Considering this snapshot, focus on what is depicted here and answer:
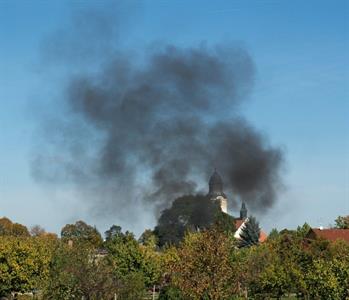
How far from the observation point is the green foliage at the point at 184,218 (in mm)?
121312

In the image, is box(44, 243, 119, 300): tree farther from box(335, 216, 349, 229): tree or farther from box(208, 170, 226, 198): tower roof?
box(208, 170, 226, 198): tower roof

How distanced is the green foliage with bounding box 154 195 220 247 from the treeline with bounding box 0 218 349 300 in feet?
201

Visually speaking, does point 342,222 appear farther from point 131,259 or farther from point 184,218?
point 131,259

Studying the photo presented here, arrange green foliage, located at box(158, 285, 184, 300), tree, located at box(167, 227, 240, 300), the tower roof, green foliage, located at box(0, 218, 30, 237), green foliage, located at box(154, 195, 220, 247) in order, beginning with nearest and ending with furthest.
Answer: tree, located at box(167, 227, 240, 300) < green foliage, located at box(158, 285, 184, 300) < green foliage, located at box(0, 218, 30, 237) < green foliage, located at box(154, 195, 220, 247) < the tower roof

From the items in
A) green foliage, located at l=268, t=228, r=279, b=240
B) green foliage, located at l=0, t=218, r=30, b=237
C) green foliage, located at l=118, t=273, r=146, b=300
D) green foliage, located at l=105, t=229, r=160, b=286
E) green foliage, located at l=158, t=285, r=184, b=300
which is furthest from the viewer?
green foliage, located at l=0, t=218, r=30, b=237

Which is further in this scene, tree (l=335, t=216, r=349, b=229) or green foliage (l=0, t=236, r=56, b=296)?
tree (l=335, t=216, r=349, b=229)

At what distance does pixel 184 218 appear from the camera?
124062 mm

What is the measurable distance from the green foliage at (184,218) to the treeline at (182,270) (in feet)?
201

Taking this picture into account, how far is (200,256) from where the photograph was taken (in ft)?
99.1

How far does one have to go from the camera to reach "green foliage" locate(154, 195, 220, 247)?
398 feet

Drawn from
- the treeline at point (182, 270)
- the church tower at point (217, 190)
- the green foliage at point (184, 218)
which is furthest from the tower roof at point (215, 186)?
the treeline at point (182, 270)

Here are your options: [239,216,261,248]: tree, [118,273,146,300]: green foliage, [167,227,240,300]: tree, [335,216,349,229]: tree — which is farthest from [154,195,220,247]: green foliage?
[167,227,240,300]: tree

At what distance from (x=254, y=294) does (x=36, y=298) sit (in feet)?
52.6

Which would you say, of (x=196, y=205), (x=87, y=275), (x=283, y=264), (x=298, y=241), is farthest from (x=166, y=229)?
(x=87, y=275)
